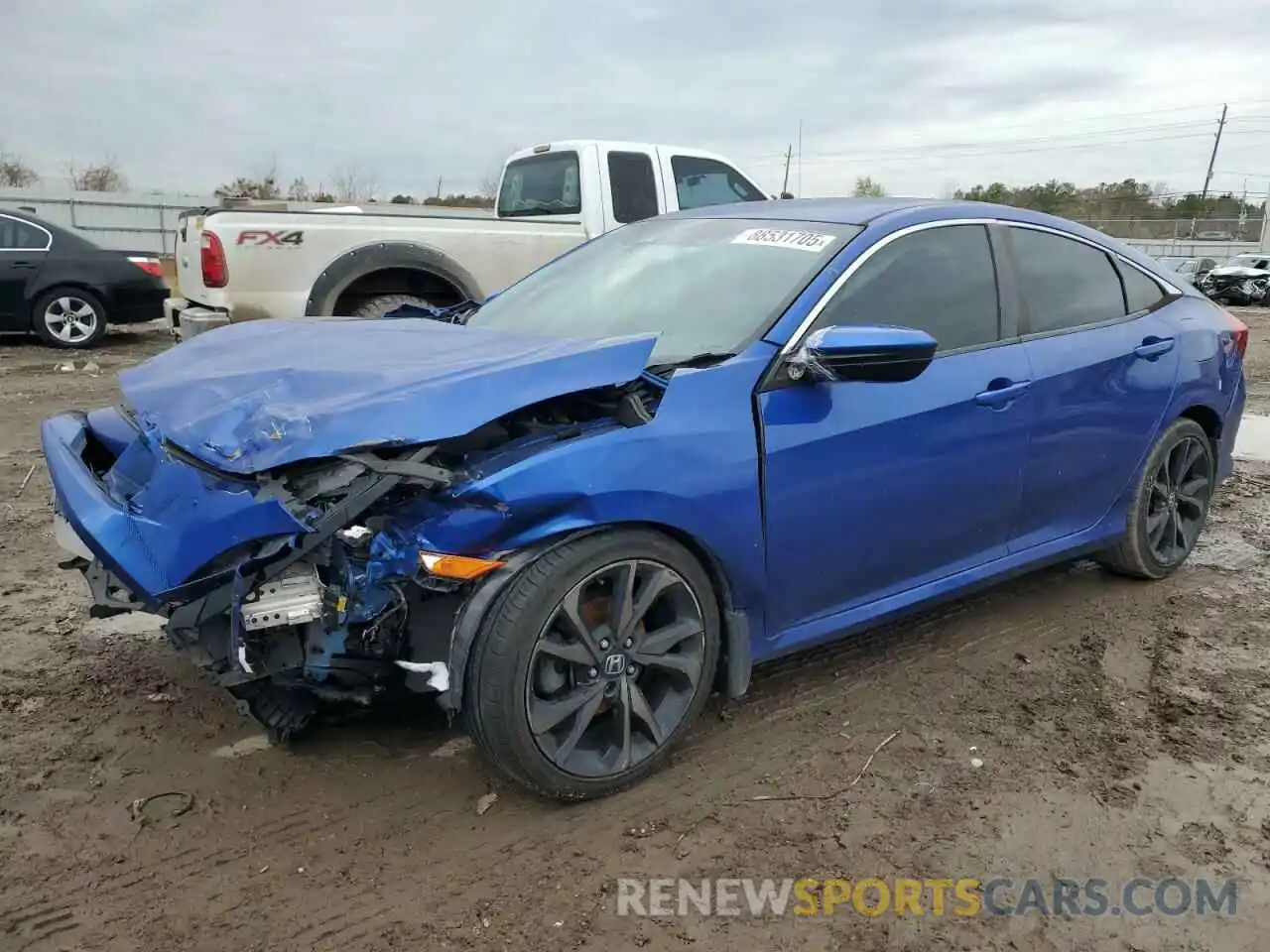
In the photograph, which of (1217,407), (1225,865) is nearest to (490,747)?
(1225,865)

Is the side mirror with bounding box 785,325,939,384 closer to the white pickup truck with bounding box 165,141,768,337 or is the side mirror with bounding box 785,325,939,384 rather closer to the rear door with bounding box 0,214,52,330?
the white pickup truck with bounding box 165,141,768,337

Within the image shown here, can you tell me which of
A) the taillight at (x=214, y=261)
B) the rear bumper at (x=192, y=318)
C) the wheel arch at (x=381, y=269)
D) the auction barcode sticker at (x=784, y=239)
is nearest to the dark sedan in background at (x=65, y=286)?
the rear bumper at (x=192, y=318)

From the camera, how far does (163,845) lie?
2.57 metres

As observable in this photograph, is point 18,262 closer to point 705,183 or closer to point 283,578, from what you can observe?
point 705,183

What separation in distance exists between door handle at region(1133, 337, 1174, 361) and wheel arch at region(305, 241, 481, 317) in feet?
15.4

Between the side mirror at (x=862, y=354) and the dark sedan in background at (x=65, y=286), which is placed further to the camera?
the dark sedan in background at (x=65, y=286)

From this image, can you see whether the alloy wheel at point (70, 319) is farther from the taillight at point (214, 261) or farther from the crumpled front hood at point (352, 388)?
the crumpled front hood at point (352, 388)

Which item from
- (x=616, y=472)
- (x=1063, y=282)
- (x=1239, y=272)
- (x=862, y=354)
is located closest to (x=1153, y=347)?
(x=1063, y=282)

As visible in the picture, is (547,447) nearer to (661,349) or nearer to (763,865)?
(661,349)

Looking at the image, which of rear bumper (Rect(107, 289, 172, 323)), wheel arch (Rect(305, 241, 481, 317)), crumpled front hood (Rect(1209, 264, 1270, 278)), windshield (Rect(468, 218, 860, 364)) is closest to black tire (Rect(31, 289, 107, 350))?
rear bumper (Rect(107, 289, 172, 323))

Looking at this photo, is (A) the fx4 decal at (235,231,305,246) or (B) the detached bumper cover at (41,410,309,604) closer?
(B) the detached bumper cover at (41,410,309,604)

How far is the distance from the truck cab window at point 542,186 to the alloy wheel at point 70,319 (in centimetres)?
547

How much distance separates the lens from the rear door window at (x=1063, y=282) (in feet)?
12.4

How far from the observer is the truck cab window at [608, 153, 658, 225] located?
27.0ft
